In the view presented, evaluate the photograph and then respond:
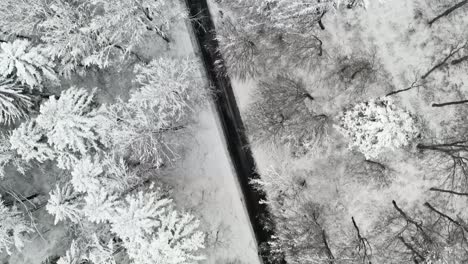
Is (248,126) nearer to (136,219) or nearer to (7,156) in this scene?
(136,219)

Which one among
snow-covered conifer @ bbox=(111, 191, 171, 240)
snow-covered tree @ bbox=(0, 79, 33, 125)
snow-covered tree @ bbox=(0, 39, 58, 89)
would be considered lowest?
snow-covered conifer @ bbox=(111, 191, 171, 240)

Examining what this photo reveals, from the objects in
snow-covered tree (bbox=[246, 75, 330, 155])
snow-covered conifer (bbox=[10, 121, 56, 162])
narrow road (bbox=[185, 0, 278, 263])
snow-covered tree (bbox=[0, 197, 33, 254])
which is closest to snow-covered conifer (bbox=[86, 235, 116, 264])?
snow-covered tree (bbox=[0, 197, 33, 254])

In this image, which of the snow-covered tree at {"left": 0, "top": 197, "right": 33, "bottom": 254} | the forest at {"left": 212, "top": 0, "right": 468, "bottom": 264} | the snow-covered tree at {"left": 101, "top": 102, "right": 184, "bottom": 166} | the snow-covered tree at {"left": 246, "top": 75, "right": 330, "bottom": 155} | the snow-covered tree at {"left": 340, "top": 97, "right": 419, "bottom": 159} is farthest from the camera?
the snow-covered tree at {"left": 246, "top": 75, "right": 330, "bottom": 155}

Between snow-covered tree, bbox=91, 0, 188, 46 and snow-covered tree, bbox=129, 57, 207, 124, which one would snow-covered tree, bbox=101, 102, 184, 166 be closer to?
snow-covered tree, bbox=129, 57, 207, 124

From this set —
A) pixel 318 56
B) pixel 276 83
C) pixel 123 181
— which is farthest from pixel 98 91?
pixel 318 56

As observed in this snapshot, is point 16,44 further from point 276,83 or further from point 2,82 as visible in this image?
point 276,83

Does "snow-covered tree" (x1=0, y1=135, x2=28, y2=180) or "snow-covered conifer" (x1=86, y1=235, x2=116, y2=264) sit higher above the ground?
"snow-covered tree" (x1=0, y1=135, x2=28, y2=180)

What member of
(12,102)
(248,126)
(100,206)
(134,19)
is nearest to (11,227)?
(100,206)
